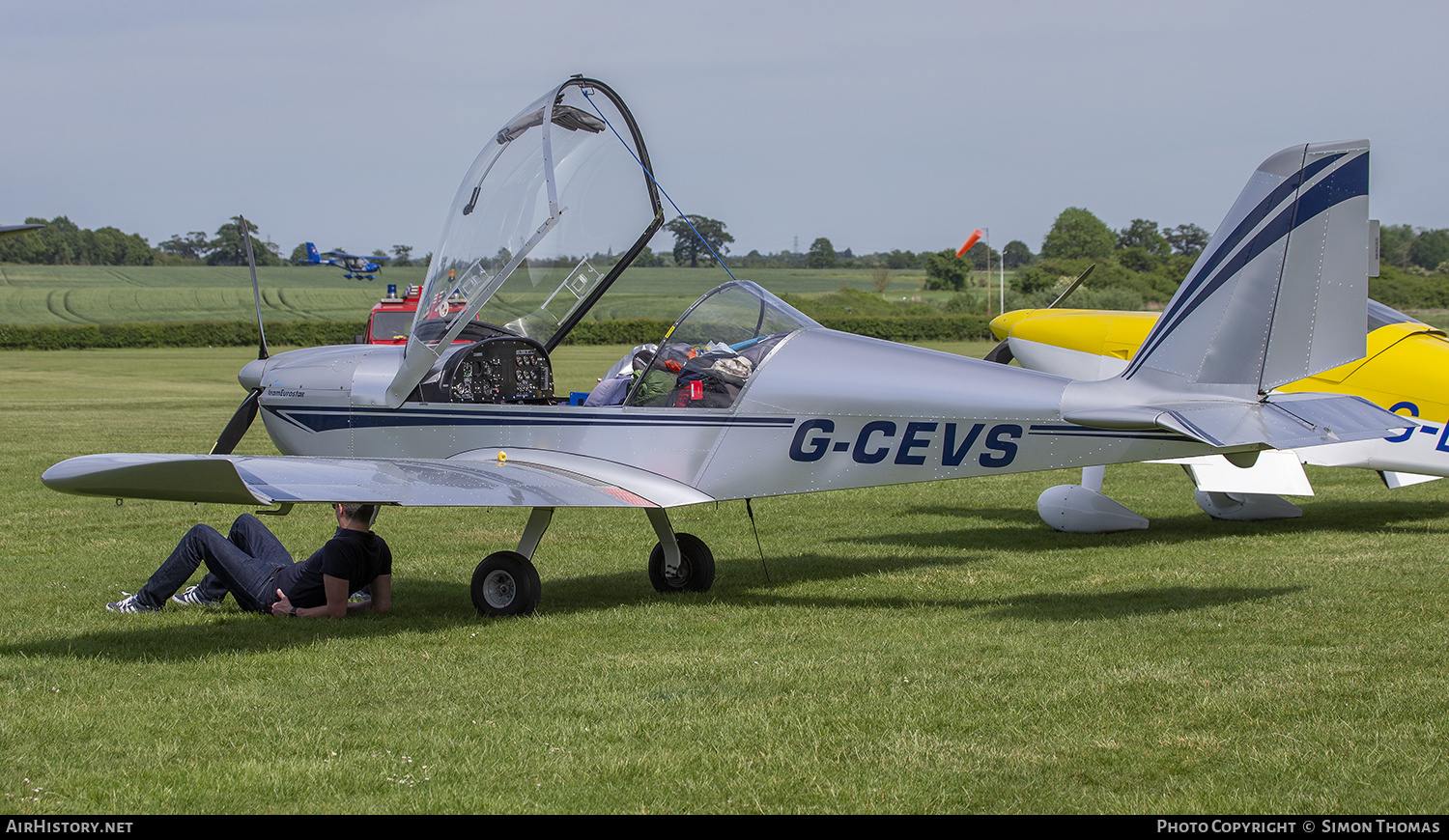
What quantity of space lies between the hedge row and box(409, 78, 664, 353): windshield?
39.1 meters

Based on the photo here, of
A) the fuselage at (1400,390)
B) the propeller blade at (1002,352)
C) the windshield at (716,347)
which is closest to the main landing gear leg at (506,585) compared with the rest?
the windshield at (716,347)

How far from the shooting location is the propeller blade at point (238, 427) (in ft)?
25.4

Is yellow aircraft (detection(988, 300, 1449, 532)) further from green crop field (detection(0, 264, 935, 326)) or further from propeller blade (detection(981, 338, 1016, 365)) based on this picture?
green crop field (detection(0, 264, 935, 326))

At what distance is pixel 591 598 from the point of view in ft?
25.1

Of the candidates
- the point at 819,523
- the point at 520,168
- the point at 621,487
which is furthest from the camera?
the point at 819,523

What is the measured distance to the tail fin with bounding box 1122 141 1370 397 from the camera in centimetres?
634

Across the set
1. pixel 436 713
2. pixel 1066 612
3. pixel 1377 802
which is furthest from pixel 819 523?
pixel 1377 802

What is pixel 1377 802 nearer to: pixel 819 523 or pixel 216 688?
pixel 216 688

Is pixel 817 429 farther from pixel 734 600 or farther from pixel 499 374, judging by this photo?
pixel 499 374

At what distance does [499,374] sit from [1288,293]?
473 centimetres

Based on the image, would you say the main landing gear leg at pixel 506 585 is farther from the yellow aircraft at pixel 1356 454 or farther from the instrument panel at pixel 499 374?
the yellow aircraft at pixel 1356 454

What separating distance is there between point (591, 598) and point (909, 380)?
248cm

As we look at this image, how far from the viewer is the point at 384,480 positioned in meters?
6.39

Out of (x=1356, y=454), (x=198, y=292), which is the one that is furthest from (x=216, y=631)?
(x=198, y=292)
